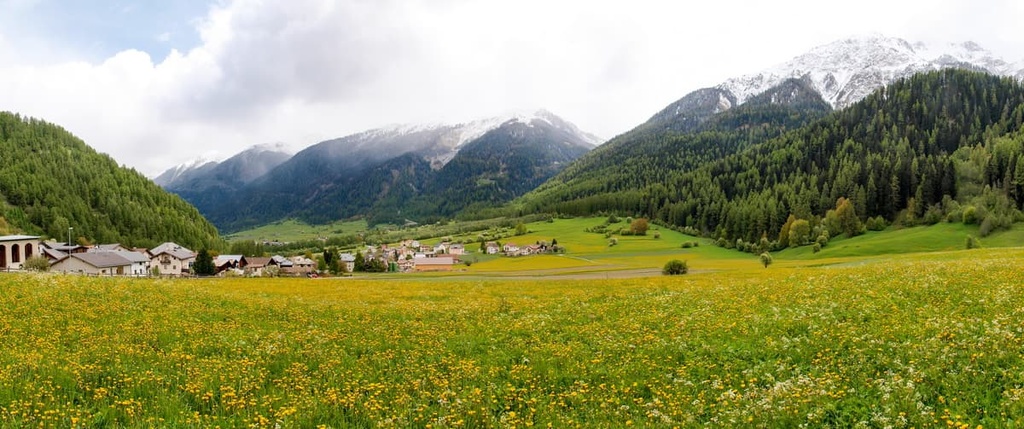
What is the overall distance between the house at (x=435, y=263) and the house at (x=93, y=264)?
77949 mm

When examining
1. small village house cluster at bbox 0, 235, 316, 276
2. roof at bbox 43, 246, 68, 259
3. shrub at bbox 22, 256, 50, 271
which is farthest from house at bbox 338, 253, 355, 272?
shrub at bbox 22, 256, 50, 271

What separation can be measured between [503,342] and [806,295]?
15208 mm

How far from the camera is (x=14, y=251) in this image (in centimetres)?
7106

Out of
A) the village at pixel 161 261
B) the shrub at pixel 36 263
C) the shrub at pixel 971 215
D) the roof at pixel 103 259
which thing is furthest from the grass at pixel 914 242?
the roof at pixel 103 259

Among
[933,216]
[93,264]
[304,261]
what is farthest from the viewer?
[304,261]

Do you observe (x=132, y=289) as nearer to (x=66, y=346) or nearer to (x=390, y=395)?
(x=66, y=346)

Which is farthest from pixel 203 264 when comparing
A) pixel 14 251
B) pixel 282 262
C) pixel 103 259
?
pixel 14 251

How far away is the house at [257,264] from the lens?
522 feet

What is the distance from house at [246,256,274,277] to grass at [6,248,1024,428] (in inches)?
5843

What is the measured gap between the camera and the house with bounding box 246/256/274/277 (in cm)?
15925

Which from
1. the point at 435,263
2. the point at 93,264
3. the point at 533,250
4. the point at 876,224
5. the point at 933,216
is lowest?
the point at 435,263

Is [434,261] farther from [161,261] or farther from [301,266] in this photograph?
[161,261]

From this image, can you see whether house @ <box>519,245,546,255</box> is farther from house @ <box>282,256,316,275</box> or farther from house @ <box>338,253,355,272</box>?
house @ <box>282,256,316,275</box>

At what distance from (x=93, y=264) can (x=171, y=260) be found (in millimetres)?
41186
